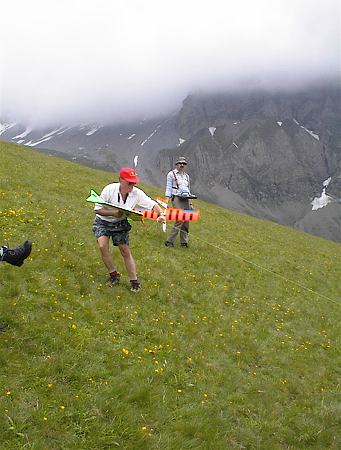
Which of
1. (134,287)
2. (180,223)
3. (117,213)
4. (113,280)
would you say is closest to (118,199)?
(117,213)

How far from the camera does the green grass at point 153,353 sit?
7.48m

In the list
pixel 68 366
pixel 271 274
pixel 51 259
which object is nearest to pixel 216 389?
pixel 68 366

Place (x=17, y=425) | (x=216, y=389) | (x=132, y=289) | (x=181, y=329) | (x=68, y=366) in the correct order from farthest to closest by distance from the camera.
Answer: (x=132, y=289) < (x=181, y=329) < (x=216, y=389) < (x=68, y=366) < (x=17, y=425)

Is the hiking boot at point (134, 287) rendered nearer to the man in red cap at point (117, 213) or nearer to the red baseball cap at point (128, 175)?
the man in red cap at point (117, 213)

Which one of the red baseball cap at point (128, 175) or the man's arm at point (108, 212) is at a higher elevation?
the red baseball cap at point (128, 175)

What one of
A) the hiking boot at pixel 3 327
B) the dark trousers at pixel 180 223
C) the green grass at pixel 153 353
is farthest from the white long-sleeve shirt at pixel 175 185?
the hiking boot at pixel 3 327

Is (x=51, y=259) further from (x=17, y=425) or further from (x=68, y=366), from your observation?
(x=17, y=425)

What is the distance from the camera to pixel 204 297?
15477mm

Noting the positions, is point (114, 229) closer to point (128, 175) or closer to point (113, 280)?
point (128, 175)

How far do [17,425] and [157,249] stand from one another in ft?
42.9

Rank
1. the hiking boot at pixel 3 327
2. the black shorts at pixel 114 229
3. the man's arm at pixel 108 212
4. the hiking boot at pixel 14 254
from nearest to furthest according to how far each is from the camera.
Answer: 1. the hiking boot at pixel 14 254
2. the hiking boot at pixel 3 327
3. the man's arm at pixel 108 212
4. the black shorts at pixel 114 229

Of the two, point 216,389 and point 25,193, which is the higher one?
point 25,193

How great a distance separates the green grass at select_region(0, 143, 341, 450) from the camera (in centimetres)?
748

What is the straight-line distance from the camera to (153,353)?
10.3m
